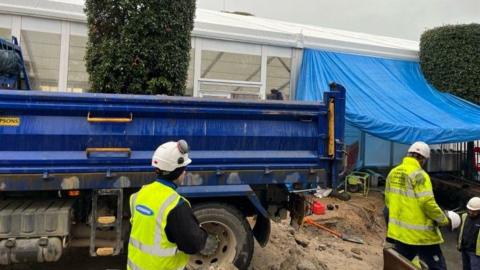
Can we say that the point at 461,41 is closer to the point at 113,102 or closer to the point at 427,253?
the point at 427,253

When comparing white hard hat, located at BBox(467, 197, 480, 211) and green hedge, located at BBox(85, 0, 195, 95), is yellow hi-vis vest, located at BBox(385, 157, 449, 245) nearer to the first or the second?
white hard hat, located at BBox(467, 197, 480, 211)

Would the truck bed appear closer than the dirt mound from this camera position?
Yes

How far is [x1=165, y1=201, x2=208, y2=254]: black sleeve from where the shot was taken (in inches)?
96.3

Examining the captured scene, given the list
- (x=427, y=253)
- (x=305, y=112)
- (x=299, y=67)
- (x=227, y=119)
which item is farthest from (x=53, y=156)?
(x=299, y=67)

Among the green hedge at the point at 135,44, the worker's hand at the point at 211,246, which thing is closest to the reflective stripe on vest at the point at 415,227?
the worker's hand at the point at 211,246

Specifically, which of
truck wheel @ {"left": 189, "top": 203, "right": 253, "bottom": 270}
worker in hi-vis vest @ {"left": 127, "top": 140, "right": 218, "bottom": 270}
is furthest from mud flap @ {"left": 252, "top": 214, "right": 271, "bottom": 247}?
worker in hi-vis vest @ {"left": 127, "top": 140, "right": 218, "bottom": 270}

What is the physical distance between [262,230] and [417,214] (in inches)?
67.7

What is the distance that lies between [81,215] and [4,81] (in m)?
2.29

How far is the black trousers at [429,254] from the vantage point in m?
4.62

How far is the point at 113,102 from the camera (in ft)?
14.1

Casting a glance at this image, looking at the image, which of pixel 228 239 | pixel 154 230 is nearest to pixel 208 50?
pixel 228 239

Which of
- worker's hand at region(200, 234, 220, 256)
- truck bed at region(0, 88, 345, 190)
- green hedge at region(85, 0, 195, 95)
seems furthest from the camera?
green hedge at region(85, 0, 195, 95)

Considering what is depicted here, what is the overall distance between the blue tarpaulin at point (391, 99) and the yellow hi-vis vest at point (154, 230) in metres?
7.20

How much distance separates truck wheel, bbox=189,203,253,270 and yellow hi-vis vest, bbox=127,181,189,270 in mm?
1995
